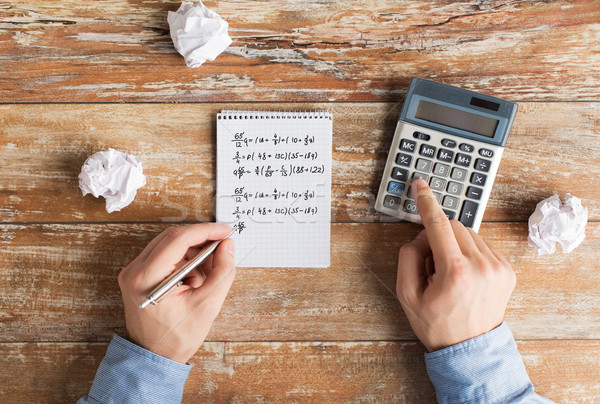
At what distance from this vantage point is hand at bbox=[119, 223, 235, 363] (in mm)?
566

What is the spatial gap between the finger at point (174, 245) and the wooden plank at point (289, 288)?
3.2 inches

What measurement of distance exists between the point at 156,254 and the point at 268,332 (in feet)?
0.67

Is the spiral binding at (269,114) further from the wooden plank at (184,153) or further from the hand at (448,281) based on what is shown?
the hand at (448,281)

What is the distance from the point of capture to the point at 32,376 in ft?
2.13

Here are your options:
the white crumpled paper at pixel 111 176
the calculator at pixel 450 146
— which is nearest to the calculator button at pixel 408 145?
the calculator at pixel 450 146

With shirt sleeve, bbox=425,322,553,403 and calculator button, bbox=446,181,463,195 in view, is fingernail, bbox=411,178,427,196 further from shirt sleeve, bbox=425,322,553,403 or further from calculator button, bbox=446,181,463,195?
shirt sleeve, bbox=425,322,553,403

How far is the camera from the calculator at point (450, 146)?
0.62 metres

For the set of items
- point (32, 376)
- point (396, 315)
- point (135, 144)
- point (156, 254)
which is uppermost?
point (135, 144)

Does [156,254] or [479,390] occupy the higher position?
[156,254]

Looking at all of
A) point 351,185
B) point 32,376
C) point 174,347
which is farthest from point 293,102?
point 32,376

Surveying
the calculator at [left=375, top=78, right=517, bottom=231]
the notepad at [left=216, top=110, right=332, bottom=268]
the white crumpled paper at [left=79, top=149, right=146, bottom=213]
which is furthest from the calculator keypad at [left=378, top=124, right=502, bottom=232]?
the white crumpled paper at [left=79, top=149, right=146, bottom=213]

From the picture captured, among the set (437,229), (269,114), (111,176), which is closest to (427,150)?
(437,229)

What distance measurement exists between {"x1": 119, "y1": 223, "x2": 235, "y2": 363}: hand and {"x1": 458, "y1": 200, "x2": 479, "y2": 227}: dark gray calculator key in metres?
0.33

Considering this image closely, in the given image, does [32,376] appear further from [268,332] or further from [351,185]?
[351,185]
